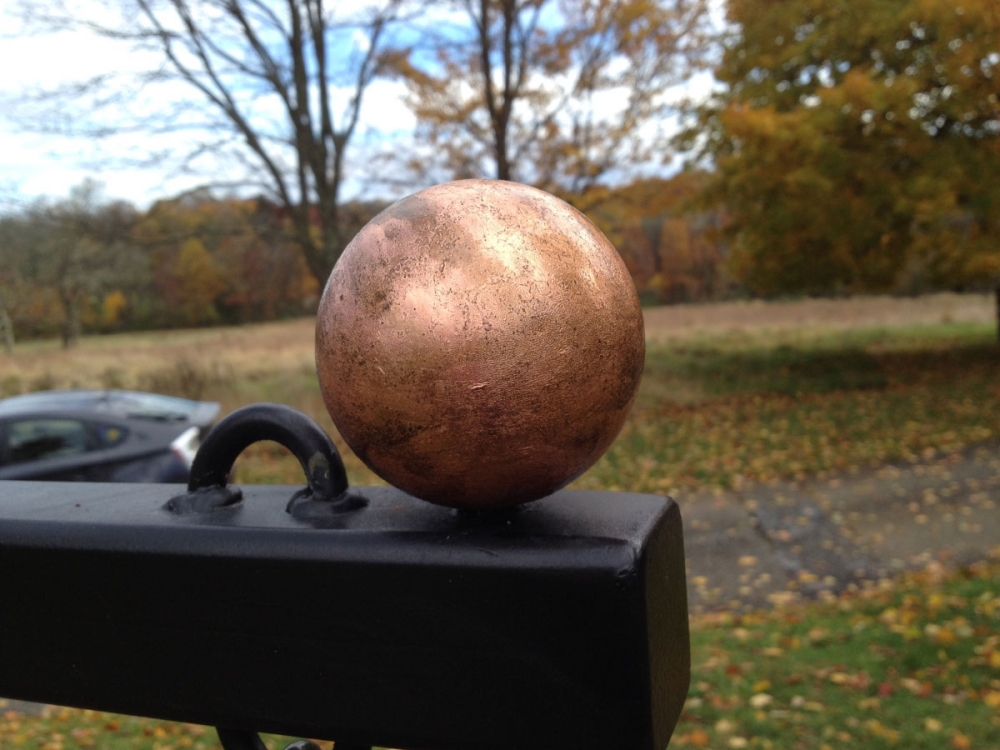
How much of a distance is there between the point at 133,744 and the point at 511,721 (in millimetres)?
3676

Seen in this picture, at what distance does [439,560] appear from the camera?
1465mm

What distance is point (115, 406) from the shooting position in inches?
334

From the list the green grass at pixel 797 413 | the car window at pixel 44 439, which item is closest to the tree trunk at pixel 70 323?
the car window at pixel 44 439

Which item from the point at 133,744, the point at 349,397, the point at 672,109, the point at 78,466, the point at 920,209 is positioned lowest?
the point at 133,744

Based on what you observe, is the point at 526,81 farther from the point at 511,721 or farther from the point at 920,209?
the point at 511,721

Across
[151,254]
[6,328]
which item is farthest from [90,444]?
[151,254]

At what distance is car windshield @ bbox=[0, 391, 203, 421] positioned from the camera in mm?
8328

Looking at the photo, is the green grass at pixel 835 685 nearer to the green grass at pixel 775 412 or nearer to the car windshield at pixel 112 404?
the green grass at pixel 775 412

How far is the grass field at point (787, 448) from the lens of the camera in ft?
13.2

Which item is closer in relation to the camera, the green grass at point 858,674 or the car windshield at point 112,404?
the green grass at point 858,674

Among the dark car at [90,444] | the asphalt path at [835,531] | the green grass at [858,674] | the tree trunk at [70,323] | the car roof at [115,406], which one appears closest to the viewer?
the green grass at [858,674]

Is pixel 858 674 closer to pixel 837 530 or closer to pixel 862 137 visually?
pixel 837 530

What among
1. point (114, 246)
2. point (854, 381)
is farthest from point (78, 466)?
point (854, 381)

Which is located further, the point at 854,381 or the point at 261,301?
the point at 261,301
